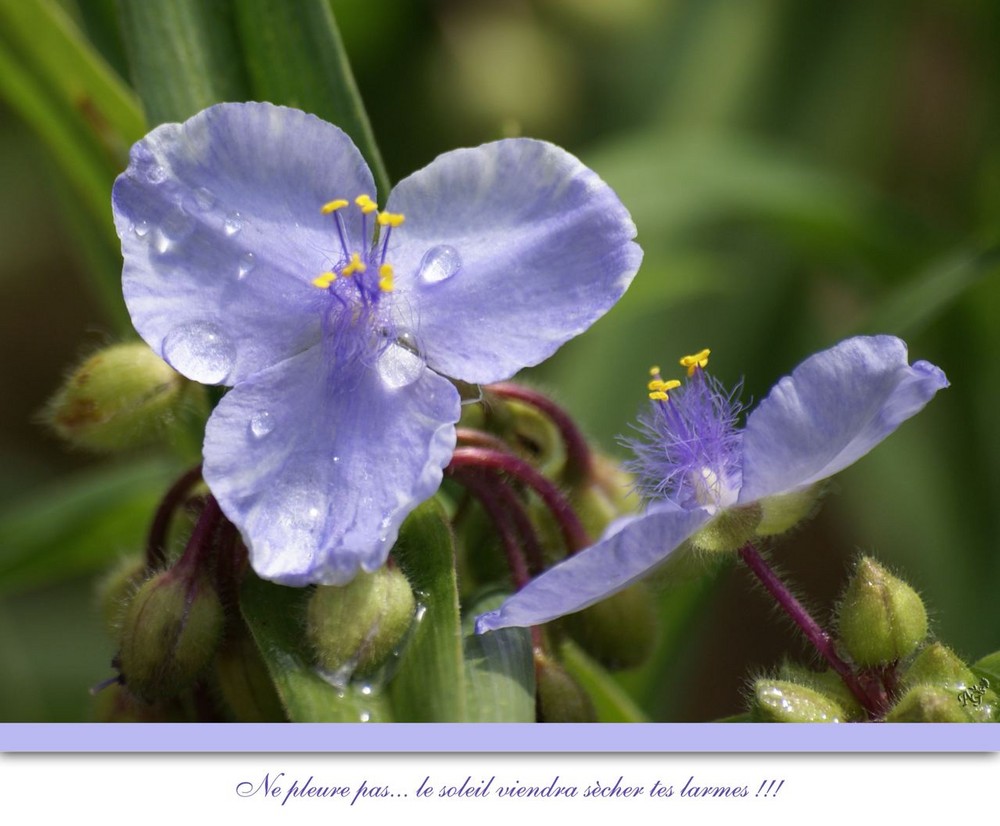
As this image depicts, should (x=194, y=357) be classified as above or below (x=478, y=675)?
above

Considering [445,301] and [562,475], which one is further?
[562,475]

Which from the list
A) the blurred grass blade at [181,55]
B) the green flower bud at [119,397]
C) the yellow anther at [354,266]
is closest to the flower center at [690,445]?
the yellow anther at [354,266]

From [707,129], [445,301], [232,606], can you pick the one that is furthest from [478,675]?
[707,129]

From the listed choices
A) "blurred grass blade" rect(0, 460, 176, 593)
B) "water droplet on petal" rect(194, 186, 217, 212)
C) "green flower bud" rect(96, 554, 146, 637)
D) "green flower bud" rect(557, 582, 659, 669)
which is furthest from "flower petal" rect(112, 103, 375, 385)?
"blurred grass blade" rect(0, 460, 176, 593)

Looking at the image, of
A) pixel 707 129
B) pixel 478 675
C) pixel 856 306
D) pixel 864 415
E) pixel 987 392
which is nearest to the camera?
pixel 864 415

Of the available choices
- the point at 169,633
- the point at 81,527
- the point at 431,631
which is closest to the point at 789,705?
the point at 431,631

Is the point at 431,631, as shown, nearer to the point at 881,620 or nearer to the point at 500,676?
the point at 500,676

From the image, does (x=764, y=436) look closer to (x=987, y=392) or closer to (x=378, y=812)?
(x=378, y=812)
